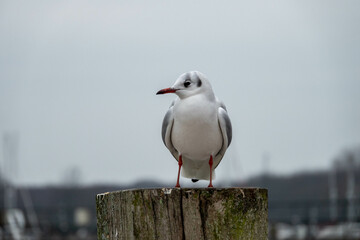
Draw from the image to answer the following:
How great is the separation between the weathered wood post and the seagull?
1630 millimetres

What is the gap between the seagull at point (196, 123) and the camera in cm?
560

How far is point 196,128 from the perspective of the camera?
5.66m

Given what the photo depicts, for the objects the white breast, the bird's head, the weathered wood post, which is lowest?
the weathered wood post

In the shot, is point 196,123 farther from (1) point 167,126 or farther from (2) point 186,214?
(2) point 186,214

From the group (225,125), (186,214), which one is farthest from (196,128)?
(186,214)

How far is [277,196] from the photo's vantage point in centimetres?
8656

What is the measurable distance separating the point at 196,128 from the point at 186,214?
1895mm

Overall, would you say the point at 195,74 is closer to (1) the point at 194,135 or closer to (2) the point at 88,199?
(1) the point at 194,135

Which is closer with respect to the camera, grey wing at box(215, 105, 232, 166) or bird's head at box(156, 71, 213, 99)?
bird's head at box(156, 71, 213, 99)

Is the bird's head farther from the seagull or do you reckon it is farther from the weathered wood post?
the weathered wood post

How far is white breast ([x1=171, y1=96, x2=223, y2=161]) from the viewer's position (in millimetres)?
5633

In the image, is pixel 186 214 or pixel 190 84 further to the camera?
pixel 190 84

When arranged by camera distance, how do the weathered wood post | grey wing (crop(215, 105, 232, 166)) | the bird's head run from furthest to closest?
grey wing (crop(215, 105, 232, 166))
the bird's head
the weathered wood post

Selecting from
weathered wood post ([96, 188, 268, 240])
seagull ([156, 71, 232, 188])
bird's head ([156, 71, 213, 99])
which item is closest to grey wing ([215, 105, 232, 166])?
seagull ([156, 71, 232, 188])
